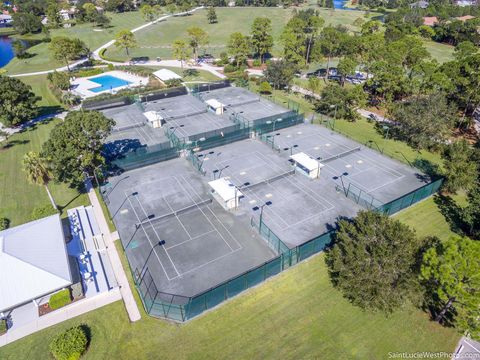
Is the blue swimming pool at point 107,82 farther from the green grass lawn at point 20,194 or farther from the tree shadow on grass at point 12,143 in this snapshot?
the green grass lawn at point 20,194

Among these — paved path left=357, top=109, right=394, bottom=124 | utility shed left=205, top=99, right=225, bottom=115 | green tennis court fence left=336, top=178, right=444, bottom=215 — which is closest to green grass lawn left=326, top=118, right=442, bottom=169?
paved path left=357, top=109, right=394, bottom=124

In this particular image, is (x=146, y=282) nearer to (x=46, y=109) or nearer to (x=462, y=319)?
(x=462, y=319)

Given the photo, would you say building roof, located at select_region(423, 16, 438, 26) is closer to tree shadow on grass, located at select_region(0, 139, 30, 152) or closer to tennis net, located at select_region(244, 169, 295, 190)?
tennis net, located at select_region(244, 169, 295, 190)

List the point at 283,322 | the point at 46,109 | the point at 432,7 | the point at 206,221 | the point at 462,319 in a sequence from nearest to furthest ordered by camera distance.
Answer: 1. the point at 462,319
2. the point at 283,322
3. the point at 206,221
4. the point at 46,109
5. the point at 432,7

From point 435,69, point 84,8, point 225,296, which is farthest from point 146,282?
point 84,8

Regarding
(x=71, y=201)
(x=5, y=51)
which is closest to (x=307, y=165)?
(x=71, y=201)

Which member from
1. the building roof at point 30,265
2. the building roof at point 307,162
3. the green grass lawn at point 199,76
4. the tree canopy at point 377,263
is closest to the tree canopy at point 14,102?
the building roof at point 30,265

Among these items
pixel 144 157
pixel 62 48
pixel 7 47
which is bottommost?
pixel 7 47

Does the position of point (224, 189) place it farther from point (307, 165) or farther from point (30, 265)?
point (30, 265)
